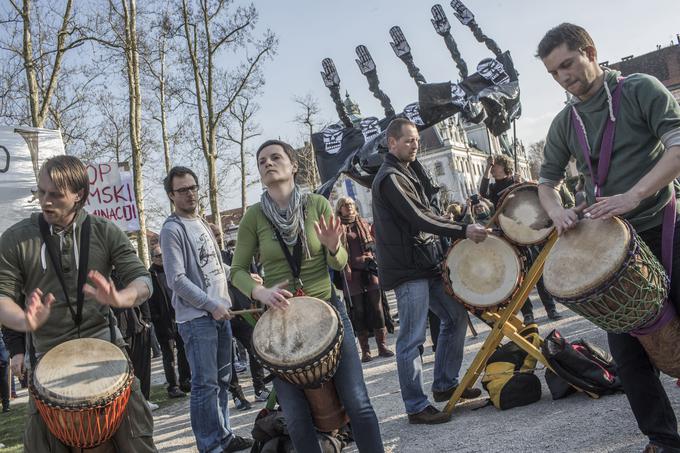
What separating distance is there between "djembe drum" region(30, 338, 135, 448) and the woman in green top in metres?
0.78

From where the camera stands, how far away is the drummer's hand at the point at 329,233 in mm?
3221

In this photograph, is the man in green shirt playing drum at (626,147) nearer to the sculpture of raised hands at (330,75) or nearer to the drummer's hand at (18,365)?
the drummer's hand at (18,365)

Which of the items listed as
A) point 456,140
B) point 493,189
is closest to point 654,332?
point 493,189

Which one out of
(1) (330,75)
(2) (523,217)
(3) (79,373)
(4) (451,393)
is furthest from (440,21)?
(3) (79,373)

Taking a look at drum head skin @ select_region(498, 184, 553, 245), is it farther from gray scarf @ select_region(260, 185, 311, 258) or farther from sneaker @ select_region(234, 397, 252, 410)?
sneaker @ select_region(234, 397, 252, 410)

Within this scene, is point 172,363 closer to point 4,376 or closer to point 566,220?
point 4,376

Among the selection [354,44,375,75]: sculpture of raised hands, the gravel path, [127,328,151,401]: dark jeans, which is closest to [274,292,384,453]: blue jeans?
the gravel path

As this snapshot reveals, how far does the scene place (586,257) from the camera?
115 inches

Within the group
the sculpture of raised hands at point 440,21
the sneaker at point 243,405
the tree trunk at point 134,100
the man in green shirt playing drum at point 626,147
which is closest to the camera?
the man in green shirt playing drum at point 626,147

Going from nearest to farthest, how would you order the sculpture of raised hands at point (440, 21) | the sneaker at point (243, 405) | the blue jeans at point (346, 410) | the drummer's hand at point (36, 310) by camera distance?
the drummer's hand at point (36, 310) → the blue jeans at point (346, 410) → the sneaker at point (243, 405) → the sculpture of raised hands at point (440, 21)

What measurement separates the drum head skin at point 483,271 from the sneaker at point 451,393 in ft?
2.71

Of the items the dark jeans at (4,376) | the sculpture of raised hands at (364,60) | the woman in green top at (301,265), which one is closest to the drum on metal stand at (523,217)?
the woman in green top at (301,265)

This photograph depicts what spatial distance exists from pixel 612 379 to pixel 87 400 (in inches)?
131

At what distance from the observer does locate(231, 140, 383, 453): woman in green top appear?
3.20m
